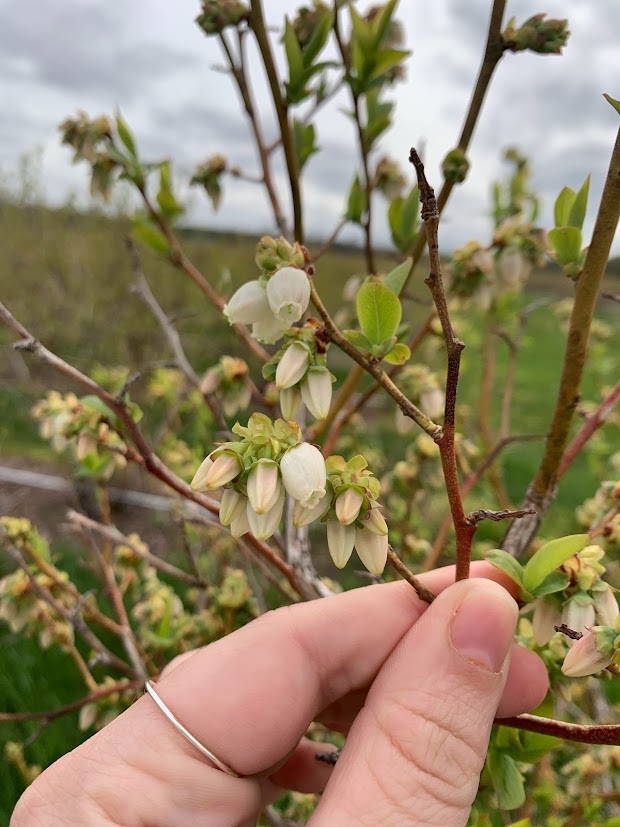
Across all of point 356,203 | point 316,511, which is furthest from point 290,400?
point 356,203

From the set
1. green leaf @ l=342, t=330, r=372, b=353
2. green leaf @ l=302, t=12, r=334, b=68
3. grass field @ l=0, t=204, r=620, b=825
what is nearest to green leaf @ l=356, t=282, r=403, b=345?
green leaf @ l=342, t=330, r=372, b=353

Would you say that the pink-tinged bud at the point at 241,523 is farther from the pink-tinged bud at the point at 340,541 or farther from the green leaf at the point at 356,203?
the green leaf at the point at 356,203

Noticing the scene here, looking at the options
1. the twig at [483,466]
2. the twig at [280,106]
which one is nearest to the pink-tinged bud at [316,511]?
the twig at [483,466]

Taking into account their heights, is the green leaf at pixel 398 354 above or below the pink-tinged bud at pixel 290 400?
above

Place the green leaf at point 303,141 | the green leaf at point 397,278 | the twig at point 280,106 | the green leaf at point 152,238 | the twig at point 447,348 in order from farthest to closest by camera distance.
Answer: the green leaf at point 152,238
the green leaf at point 303,141
the twig at point 280,106
the green leaf at point 397,278
the twig at point 447,348

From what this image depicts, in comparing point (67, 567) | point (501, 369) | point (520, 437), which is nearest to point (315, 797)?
point (520, 437)

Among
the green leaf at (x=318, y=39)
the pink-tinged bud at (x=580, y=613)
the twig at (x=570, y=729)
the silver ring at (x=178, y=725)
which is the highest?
the green leaf at (x=318, y=39)
